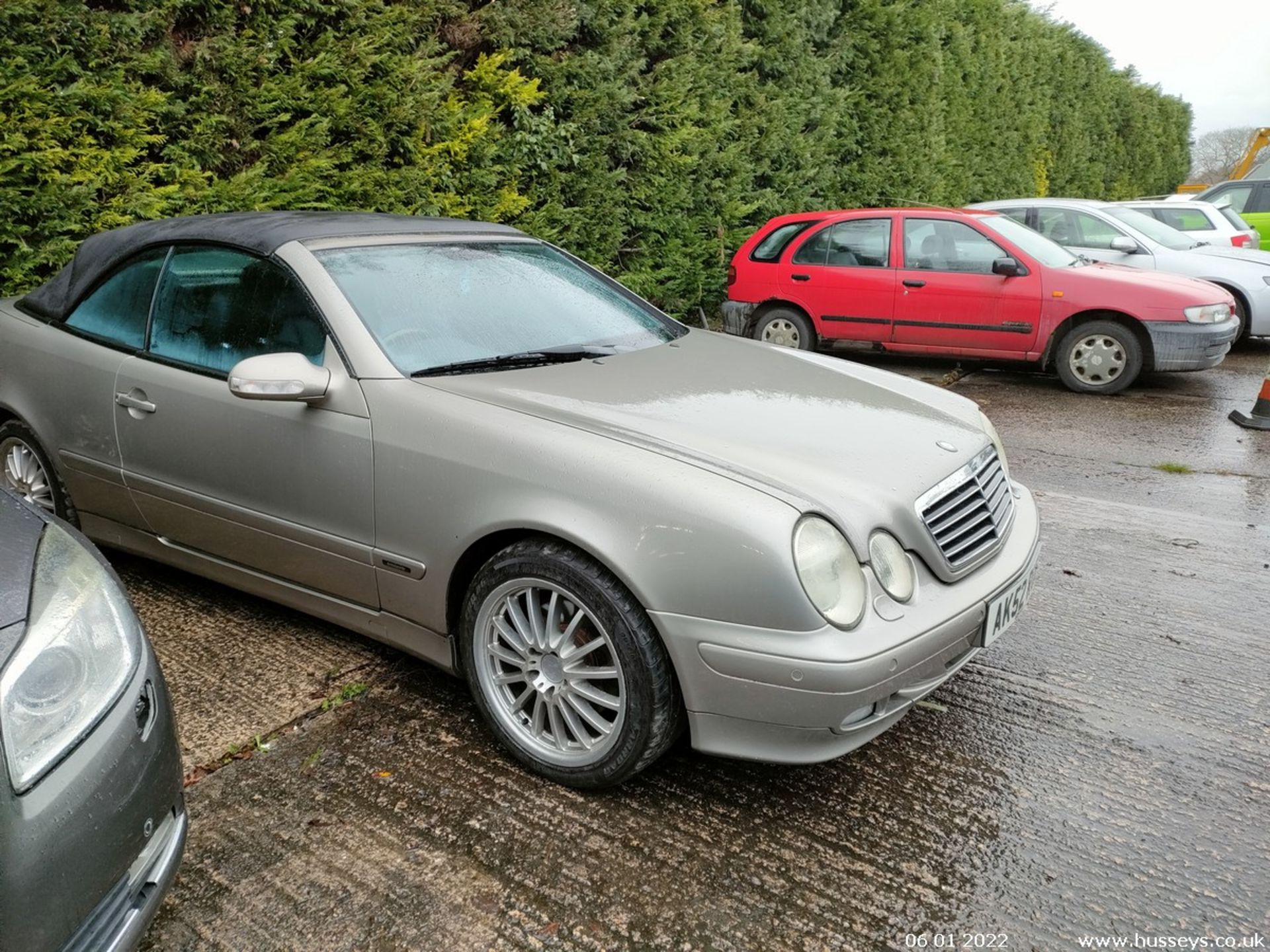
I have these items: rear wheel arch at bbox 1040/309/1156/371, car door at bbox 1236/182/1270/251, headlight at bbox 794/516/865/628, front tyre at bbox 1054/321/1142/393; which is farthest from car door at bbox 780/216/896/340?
car door at bbox 1236/182/1270/251

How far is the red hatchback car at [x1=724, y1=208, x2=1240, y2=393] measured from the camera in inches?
295

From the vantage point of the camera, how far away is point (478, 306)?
328 centimetres

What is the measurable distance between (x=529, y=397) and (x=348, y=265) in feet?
2.81

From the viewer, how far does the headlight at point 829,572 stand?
2250mm

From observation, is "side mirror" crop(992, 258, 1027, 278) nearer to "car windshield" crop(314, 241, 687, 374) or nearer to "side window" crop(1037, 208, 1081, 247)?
"side window" crop(1037, 208, 1081, 247)

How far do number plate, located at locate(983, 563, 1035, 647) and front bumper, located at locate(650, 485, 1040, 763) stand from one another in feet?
0.60

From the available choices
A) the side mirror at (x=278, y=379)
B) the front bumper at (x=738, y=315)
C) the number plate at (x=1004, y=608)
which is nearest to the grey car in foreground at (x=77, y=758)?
the side mirror at (x=278, y=379)

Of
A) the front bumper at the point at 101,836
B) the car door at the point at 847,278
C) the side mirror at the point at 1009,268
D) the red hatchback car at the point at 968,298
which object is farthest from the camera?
the car door at the point at 847,278

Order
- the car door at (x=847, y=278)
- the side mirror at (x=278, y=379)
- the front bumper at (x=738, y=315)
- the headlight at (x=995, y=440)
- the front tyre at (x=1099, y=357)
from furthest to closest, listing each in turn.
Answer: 1. the front bumper at (x=738, y=315)
2. the car door at (x=847, y=278)
3. the front tyre at (x=1099, y=357)
4. the headlight at (x=995, y=440)
5. the side mirror at (x=278, y=379)

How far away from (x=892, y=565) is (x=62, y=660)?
176 cm

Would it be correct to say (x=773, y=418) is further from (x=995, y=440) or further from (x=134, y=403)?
(x=134, y=403)

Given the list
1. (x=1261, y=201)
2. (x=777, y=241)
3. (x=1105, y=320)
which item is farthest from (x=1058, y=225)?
(x=1261, y=201)

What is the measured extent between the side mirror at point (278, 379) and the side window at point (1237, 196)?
1433 cm

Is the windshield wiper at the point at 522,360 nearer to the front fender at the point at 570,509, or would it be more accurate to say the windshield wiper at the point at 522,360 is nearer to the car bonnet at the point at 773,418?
the car bonnet at the point at 773,418
